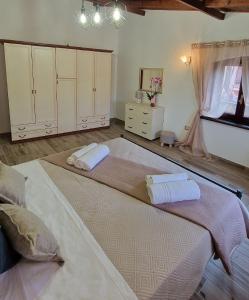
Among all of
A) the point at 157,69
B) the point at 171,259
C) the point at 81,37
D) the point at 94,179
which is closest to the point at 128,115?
the point at 157,69

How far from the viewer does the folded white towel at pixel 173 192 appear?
156cm

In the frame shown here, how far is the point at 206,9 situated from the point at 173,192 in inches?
116

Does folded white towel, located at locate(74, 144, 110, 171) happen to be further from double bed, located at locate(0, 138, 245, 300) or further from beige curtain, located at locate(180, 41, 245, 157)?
beige curtain, located at locate(180, 41, 245, 157)

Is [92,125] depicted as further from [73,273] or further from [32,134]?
[73,273]

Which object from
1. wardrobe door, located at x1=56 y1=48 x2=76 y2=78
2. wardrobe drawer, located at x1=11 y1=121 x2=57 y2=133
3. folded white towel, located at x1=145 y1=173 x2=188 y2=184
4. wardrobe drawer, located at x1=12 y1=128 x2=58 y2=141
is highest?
wardrobe door, located at x1=56 y1=48 x2=76 y2=78

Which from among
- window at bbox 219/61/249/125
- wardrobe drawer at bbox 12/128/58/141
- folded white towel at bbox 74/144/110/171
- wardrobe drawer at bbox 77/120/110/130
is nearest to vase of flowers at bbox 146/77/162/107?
wardrobe drawer at bbox 77/120/110/130

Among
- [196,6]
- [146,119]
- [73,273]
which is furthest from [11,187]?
[146,119]

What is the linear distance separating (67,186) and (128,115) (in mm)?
3666

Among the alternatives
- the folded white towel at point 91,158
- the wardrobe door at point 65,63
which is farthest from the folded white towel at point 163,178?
the wardrobe door at point 65,63

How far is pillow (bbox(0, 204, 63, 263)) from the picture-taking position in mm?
1038

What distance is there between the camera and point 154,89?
4969 millimetres

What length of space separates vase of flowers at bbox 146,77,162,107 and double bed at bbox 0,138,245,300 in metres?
3.47

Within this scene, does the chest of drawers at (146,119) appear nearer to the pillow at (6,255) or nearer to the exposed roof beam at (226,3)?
the exposed roof beam at (226,3)

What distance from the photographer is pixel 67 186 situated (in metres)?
1.79
